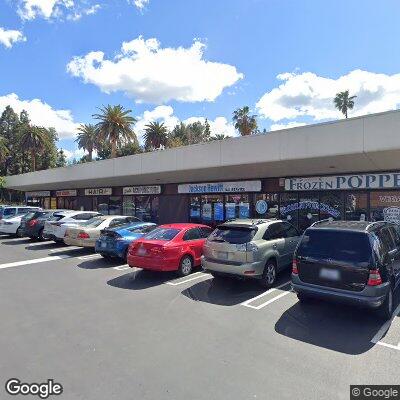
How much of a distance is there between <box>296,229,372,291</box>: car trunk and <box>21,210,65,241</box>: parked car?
13.7 meters

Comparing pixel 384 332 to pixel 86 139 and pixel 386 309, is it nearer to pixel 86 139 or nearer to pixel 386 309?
pixel 386 309

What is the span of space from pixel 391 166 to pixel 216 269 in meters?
9.03

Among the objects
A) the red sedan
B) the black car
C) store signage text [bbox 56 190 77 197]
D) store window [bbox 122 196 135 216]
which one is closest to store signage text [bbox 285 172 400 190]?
the red sedan

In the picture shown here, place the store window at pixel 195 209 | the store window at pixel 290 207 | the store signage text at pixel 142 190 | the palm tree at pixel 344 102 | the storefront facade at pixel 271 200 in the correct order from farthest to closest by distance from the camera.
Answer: the palm tree at pixel 344 102
the store signage text at pixel 142 190
the store window at pixel 195 209
the store window at pixel 290 207
the storefront facade at pixel 271 200

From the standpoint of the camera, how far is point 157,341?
18.2 ft

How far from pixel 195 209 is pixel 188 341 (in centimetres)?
1571

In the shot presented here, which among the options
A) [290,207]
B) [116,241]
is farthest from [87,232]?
[290,207]

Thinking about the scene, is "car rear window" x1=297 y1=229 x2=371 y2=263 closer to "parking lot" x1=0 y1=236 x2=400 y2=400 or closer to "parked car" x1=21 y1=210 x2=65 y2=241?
"parking lot" x1=0 y1=236 x2=400 y2=400

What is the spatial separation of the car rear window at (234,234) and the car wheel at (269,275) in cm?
91

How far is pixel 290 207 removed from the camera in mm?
17188

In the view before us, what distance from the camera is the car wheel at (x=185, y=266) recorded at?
9.95m

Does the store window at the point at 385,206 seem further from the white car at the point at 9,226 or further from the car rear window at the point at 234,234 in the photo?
the white car at the point at 9,226

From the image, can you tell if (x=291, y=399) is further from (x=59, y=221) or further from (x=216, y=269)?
(x=59, y=221)

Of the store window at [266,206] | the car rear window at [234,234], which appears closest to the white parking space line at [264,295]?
the car rear window at [234,234]
